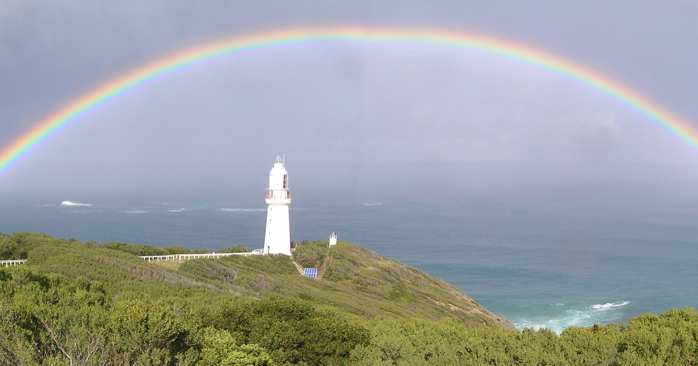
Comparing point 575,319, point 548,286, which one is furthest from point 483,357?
point 548,286

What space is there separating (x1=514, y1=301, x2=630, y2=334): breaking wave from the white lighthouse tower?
84.8ft

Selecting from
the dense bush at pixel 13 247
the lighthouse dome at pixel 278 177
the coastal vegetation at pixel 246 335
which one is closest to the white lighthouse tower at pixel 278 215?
the lighthouse dome at pixel 278 177

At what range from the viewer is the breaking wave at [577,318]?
185ft

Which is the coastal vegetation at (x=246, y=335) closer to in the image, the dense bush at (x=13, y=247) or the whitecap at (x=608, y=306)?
the dense bush at (x=13, y=247)

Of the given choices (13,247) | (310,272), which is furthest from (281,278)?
(13,247)

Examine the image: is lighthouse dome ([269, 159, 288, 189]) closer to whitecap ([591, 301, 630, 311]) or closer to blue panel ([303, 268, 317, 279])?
blue panel ([303, 268, 317, 279])

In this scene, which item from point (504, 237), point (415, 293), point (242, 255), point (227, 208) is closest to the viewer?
point (415, 293)

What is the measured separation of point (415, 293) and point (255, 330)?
3315 centimetres

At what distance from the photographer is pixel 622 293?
235 feet

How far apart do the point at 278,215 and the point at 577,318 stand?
1320 inches

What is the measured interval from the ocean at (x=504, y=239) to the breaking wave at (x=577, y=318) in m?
0.13

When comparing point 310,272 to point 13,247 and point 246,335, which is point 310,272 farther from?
point 246,335

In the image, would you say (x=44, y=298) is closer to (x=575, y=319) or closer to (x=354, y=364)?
(x=354, y=364)

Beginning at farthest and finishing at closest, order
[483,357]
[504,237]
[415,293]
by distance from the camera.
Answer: [504,237] < [415,293] < [483,357]
